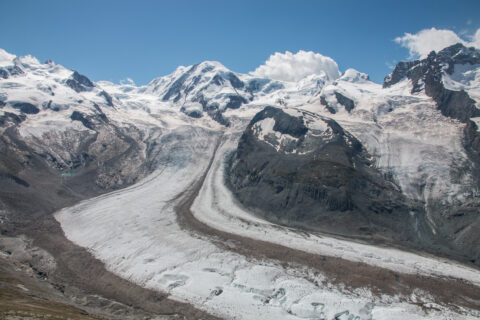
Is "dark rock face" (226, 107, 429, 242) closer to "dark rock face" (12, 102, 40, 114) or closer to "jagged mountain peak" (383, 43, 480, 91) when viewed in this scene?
"jagged mountain peak" (383, 43, 480, 91)

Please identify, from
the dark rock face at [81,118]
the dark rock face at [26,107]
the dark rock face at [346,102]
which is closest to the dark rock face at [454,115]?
the dark rock face at [346,102]

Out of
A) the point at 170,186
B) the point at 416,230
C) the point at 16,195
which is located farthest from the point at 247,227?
the point at 16,195

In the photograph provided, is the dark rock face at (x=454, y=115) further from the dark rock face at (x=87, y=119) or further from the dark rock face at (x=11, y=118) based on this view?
the dark rock face at (x=11, y=118)

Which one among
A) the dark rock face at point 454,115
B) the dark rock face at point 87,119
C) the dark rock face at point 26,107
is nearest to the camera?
the dark rock face at point 454,115

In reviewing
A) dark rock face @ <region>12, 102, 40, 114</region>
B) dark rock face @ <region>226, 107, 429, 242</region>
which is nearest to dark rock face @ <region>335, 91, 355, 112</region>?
dark rock face @ <region>226, 107, 429, 242</region>

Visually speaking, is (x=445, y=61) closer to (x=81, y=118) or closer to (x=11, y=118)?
(x=81, y=118)
